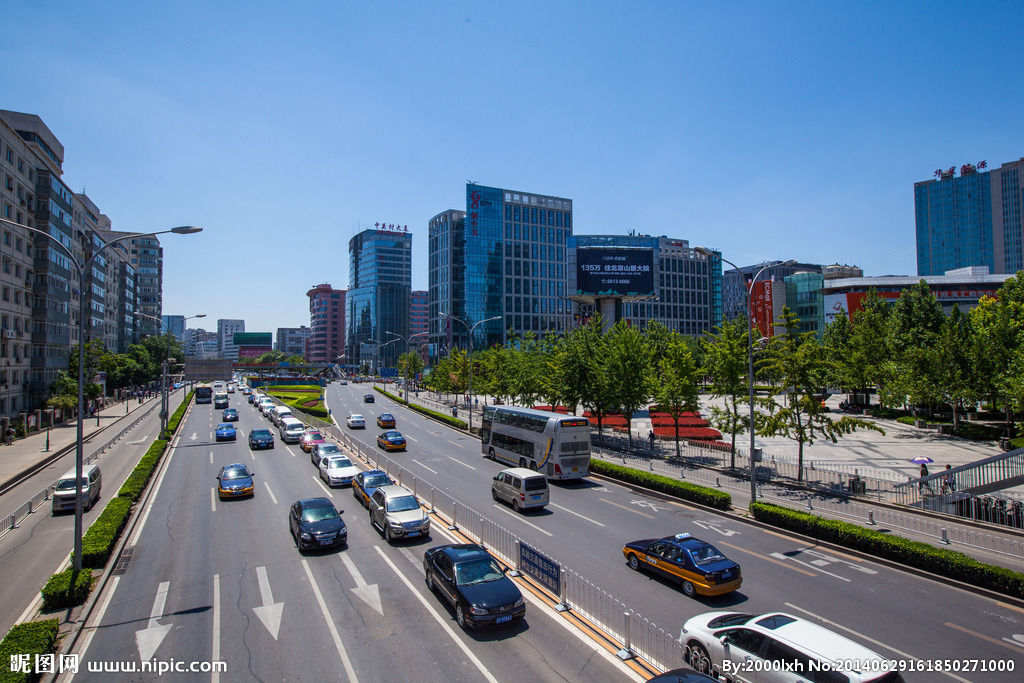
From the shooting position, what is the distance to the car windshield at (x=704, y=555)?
14773 mm

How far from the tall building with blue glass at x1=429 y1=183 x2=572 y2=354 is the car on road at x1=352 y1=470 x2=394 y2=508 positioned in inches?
4222

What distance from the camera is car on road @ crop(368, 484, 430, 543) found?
19094 millimetres

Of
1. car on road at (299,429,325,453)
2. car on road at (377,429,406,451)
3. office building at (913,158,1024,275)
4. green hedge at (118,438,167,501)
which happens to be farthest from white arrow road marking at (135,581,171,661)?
office building at (913,158,1024,275)

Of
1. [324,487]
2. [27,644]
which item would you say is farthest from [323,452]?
[27,644]

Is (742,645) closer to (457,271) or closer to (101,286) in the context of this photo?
(101,286)

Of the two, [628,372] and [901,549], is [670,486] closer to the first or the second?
[901,549]

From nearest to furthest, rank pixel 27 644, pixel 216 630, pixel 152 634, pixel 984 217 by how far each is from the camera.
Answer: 1. pixel 27 644
2. pixel 152 634
3. pixel 216 630
4. pixel 984 217

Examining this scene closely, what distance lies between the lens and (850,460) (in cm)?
3488

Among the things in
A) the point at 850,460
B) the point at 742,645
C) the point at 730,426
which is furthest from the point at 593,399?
the point at 742,645

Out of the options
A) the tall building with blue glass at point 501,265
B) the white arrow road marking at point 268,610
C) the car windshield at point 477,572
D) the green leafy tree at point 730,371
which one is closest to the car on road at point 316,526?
the white arrow road marking at point 268,610

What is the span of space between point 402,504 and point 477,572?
24.7 ft

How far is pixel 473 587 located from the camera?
42.5 feet

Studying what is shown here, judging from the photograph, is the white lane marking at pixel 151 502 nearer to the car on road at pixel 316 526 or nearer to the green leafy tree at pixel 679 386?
the car on road at pixel 316 526

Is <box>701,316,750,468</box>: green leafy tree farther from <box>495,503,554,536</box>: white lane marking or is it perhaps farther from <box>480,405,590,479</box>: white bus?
<box>495,503,554,536</box>: white lane marking
